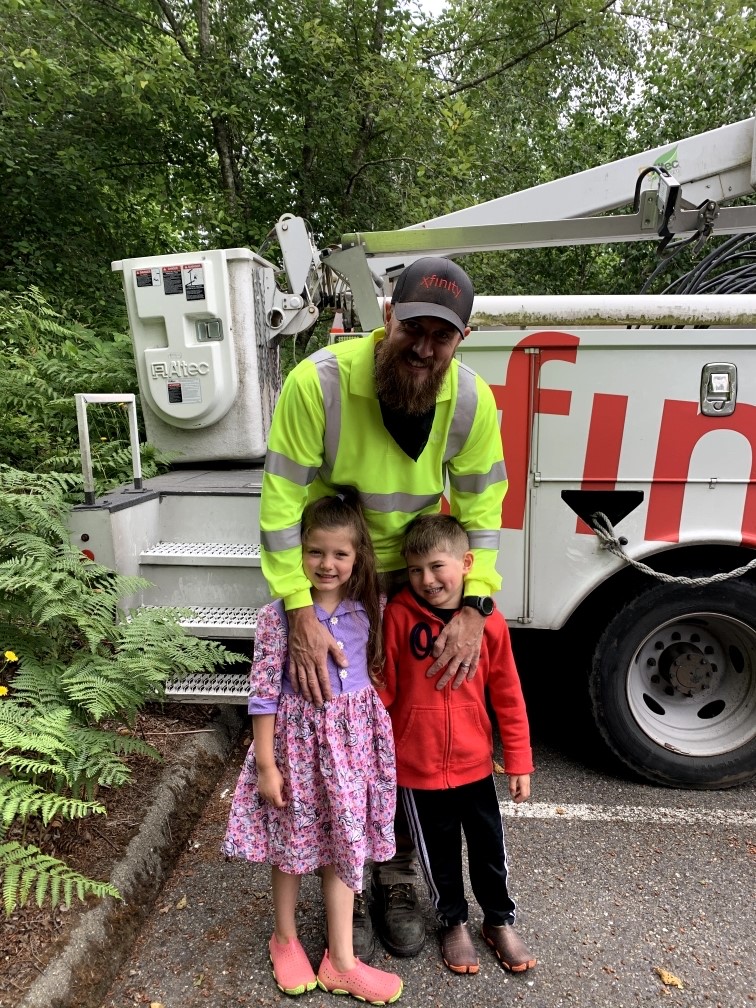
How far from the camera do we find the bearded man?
176 cm

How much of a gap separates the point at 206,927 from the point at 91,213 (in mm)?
7594

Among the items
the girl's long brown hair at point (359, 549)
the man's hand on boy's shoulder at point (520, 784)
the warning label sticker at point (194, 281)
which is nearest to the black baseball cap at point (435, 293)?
the girl's long brown hair at point (359, 549)

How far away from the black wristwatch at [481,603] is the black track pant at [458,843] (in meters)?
0.57

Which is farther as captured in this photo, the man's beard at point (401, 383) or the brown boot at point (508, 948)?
the brown boot at point (508, 948)

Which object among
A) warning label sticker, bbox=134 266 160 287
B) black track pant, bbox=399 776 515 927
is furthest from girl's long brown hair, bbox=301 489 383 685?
warning label sticker, bbox=134 266 160 287

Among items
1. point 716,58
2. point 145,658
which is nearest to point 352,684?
point 145,658

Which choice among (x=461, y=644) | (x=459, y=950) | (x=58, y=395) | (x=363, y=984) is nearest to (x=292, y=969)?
(x=363, y=984)

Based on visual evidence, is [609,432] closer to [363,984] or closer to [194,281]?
[363,984]

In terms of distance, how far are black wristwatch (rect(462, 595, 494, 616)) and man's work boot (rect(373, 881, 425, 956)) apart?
3.44 feet

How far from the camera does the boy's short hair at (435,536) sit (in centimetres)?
195

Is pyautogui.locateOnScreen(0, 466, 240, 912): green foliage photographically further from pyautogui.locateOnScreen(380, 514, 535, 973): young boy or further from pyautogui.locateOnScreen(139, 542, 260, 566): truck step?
pyautogui.locateOnScreen(380, 514, 535, 973): young boy

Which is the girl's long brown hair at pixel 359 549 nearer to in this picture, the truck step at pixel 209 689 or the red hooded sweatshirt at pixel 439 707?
the red hooded sweatshirt at pixel 439 707

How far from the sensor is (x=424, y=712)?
201cm

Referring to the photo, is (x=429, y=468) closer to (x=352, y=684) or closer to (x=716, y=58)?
(x=352, y=684)
